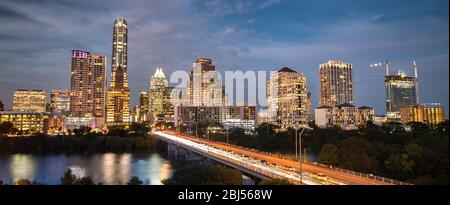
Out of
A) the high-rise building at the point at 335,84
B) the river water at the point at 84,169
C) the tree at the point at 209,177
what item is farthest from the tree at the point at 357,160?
the high-rise building at the point at 335,84

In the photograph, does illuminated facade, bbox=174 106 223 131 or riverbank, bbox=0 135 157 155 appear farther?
illuminated facade, bbox=174 106 223 131

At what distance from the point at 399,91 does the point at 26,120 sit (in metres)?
74.3

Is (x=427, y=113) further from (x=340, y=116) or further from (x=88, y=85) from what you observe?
(x=88, y=85)

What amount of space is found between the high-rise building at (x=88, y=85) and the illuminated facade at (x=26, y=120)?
33.2 meters

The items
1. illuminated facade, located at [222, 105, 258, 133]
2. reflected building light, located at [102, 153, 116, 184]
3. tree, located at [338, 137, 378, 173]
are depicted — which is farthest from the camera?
illuminated facade, located at [222, 105, 258, 133]

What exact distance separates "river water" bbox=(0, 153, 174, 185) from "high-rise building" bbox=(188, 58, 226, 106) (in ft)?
124

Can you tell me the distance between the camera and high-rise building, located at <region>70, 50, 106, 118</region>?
7955cm

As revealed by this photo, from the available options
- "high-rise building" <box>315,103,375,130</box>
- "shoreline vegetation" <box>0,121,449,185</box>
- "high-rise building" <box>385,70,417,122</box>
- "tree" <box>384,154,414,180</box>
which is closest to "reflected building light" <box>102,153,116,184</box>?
"shoreline vegetation" <box>0,121,449,185</box>

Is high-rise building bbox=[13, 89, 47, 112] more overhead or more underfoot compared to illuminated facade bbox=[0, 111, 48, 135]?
more overhead

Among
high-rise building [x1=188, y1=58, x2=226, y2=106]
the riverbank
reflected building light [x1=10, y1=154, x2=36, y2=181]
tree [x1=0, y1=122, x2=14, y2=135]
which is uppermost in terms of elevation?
high-rise building [x1=188, y1=58, x2=226, y2=106]

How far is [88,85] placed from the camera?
8588 centimetres

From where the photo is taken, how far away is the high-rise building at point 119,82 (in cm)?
8050

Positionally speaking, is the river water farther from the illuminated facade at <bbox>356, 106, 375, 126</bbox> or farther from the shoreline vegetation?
the illuminated facade at <bbox>356, 106, 375, 126</bbox>

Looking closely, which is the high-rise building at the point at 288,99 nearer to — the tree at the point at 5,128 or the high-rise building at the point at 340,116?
the high-rise building at the point at 340,116
